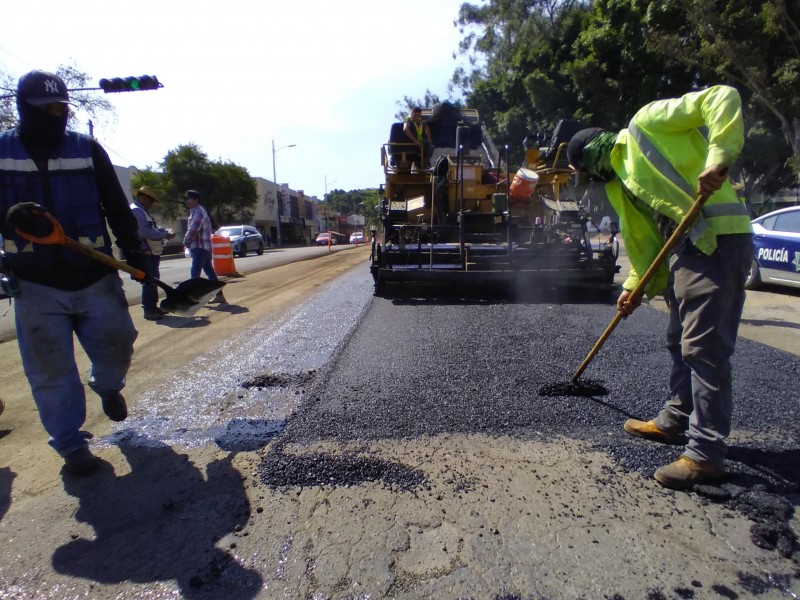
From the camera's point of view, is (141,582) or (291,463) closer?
(141,582)

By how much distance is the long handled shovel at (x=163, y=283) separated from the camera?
247 cm

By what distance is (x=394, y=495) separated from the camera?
2303mm

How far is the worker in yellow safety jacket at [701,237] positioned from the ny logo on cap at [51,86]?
9.20 ft

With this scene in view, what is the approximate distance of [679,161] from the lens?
2.41m

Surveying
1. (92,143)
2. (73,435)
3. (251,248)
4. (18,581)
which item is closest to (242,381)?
(73,435)

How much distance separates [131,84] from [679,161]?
14.4m

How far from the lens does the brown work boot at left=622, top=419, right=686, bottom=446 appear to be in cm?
270

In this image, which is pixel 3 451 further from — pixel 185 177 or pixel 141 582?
pixel 185 177

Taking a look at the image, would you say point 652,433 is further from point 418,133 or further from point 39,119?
point 418,133

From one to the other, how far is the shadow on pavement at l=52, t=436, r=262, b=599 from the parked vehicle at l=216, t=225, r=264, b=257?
62.2 ft

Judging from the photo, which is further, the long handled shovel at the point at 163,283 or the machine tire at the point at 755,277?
the machine tire at the point at 755,277

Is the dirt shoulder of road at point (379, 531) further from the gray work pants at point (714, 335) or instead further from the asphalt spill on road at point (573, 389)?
the asphalt spill on road at point (573, 389)

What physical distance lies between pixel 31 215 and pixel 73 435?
3.47ft

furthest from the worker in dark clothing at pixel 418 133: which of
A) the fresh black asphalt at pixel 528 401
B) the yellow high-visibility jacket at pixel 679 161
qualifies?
the yellow high-visibility jacket at pixel 679 161
